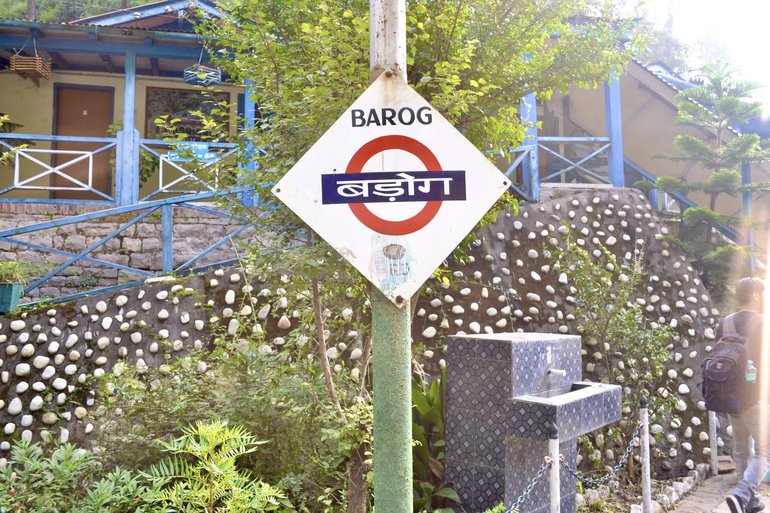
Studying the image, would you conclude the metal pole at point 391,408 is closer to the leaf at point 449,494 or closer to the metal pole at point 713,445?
the leaf at point 449,494

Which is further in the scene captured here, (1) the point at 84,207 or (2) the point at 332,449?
(1) the point at 84,207

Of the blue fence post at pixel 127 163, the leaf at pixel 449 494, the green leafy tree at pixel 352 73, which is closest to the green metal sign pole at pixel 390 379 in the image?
the green leafy tree at pixel 352 73

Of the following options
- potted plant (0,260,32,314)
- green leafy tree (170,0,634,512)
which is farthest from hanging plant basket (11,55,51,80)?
green leafy tree (170,0,634,512)

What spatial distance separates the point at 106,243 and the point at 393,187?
7669mm

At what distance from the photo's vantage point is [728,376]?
15.7 ft

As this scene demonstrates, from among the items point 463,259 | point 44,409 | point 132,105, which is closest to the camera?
point 463,259

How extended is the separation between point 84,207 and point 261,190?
6942 mm

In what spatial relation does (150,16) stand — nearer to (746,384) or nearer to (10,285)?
(10,285)

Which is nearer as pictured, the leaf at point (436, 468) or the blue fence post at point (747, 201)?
the leaf at point (436, 468)

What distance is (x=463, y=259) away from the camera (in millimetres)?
4535

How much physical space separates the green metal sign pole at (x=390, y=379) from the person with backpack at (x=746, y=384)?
3667 mm

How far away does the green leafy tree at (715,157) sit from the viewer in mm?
9008

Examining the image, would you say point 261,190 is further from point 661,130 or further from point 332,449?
point 661,130

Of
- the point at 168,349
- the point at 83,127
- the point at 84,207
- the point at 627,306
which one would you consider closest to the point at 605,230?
the point at 627,306
